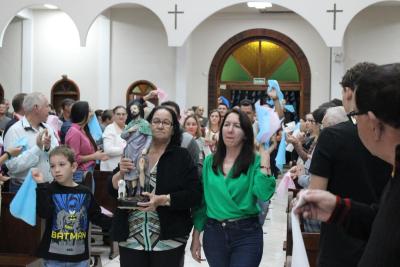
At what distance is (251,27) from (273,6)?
2.90 ft

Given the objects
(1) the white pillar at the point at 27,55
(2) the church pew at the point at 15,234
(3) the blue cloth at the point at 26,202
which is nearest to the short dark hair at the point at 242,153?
(3) the blue cloth at the point at 26,202

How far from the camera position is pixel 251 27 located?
53.3 feet

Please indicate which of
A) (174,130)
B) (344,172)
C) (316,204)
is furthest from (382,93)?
(174,130)

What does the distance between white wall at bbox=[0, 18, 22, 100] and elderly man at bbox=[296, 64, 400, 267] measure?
1574cm

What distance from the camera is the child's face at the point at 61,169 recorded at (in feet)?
14.6

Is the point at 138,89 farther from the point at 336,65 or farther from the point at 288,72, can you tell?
the point at 336,65

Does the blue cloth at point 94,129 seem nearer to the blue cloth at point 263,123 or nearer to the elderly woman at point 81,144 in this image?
the elderly woman at point 81,144

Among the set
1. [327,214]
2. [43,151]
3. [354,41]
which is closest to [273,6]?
[354,41]

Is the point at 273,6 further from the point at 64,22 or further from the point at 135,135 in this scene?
the point at 135,135

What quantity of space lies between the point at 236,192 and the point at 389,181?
2277mm

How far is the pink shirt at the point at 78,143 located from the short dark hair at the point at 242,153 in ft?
9.46

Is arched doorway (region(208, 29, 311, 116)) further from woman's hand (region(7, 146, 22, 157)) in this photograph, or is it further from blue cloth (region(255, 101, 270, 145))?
woman's hand (region(7, 146, 22, 157))

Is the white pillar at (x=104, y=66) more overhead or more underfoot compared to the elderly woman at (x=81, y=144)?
more overhead

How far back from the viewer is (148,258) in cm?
389
